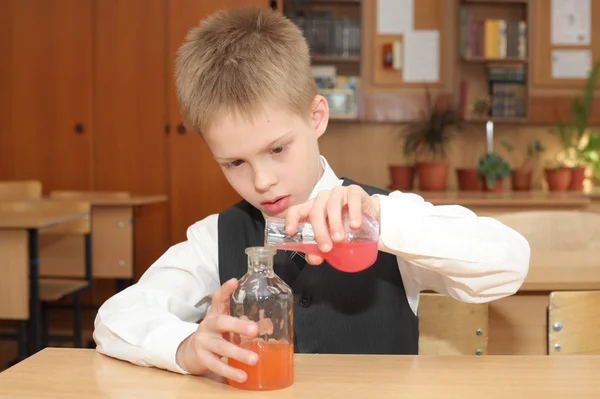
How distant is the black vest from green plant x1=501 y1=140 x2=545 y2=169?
4171 mm

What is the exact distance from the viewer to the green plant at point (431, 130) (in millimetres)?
5012

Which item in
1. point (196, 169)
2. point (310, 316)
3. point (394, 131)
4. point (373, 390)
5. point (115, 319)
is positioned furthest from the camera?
point (394, 131)

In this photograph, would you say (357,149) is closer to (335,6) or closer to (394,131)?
(394,131)

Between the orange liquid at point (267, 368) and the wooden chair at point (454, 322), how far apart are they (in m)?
0.64

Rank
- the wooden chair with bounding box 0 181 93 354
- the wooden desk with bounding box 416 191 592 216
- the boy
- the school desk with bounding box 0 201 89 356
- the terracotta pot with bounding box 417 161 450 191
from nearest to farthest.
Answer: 1. the boy
2. the school desk with bounding box 0 201 89 356
3. the wooden chair with bounding box 0 181 93 354
4. the wooden desk with bounding box 416 191 592 216
5. the terracotta pot with bounding box 417 161 450 191

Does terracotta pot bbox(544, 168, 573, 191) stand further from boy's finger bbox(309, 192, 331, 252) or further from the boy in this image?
boy's finger bbox(309, 192, 331, 252)

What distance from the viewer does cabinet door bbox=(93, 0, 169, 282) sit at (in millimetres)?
4980

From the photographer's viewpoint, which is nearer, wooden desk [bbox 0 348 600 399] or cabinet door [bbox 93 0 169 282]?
wooden desk [bbox 0 348 600 399]

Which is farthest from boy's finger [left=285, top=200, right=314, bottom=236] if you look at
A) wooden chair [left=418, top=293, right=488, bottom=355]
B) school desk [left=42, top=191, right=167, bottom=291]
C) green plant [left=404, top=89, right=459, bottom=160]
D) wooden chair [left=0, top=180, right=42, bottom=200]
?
green plant [left=404, top=89, right=459, bottom=160]

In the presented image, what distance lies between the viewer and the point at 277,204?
110 cm

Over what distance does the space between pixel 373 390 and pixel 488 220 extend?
1.15ft

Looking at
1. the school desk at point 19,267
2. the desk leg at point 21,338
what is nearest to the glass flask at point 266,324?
the school desk at point 19,267

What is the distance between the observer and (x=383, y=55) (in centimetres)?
532

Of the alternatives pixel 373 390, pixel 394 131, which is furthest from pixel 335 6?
pixel 373 390
